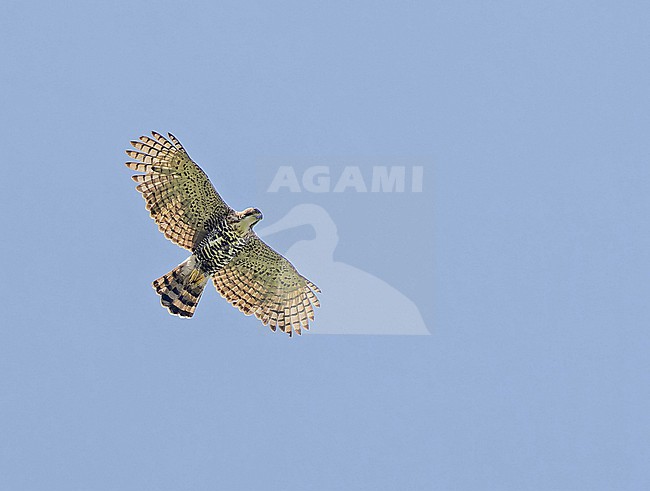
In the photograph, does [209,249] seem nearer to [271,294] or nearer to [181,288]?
[181,288]

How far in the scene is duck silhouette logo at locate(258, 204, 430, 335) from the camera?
18484mm

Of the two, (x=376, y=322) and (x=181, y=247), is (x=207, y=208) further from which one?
(x=376, y=322)

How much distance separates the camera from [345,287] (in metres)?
18.7

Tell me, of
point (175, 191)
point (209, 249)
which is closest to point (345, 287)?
point (209, 249)

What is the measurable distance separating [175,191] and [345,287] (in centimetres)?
327

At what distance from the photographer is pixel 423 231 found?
63.6ft

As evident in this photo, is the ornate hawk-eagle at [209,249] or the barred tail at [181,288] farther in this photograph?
the barred tail at [181,288]

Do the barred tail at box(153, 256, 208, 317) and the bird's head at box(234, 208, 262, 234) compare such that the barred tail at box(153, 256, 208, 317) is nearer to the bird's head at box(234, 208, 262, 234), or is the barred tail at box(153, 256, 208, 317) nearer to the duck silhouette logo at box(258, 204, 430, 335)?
the bird's head at box(234, 208, 262, 234)

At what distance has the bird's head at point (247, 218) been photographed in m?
16.2

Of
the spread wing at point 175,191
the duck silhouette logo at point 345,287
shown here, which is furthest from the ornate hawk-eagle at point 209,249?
the duck silhouette logo at point 345,287

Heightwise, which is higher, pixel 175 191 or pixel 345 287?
pixel 345 287

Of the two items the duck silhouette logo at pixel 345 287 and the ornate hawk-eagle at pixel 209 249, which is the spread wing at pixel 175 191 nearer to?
the ornate hawk-eagle at pixel 209 249

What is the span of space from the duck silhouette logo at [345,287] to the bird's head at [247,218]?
7.24ft

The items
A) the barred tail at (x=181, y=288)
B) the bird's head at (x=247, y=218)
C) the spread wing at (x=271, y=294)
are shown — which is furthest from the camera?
the spread wing at (x=271, y=294)
